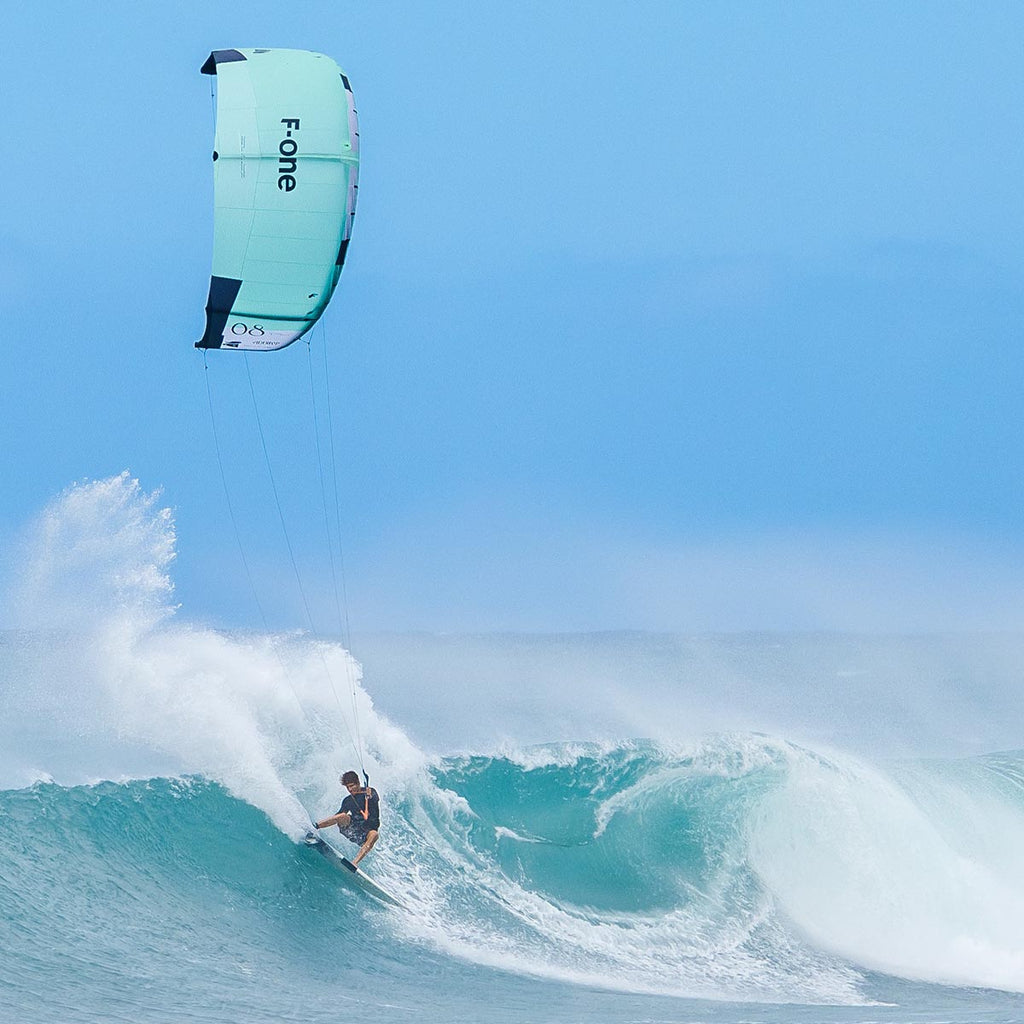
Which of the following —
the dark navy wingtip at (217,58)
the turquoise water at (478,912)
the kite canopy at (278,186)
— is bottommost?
the turquoise water at (478,912)

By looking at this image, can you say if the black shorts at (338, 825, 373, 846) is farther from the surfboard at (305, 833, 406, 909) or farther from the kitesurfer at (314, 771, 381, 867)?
the surfboard at (305, 833, 406, 909)

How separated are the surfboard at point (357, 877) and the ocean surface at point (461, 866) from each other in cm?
9

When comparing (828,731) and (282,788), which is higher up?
(828,731)

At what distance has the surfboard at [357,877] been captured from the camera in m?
10.3

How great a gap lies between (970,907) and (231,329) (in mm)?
8290

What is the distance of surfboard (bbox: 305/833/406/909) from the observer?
10336mm

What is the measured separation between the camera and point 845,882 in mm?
11297

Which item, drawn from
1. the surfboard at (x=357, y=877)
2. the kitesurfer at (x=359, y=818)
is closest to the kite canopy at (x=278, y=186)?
the kitesurfer at (x=359, y=818)

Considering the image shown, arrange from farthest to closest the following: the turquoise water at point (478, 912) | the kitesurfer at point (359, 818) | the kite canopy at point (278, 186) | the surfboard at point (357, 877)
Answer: the kitesurfer at point (359, 818), the surfboard at point (357, 877), the kite canopy at point (278, 186), the turquoise water at point (478, 912)

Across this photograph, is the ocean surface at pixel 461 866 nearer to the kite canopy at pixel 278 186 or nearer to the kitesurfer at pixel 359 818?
the kitesurfer at pixel 359 818

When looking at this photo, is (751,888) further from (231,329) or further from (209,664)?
(231,329)

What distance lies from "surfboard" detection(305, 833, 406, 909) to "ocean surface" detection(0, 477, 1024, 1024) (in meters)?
0.09

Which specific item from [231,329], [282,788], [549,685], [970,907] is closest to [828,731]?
[549,685]

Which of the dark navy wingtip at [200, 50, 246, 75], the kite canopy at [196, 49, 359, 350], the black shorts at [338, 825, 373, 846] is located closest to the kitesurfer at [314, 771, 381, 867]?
the black shorts at [338, 825, 373, 846]
